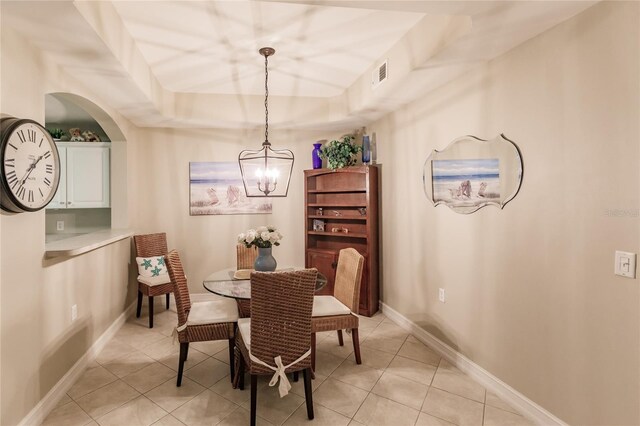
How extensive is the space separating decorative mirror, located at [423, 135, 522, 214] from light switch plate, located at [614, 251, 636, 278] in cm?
73

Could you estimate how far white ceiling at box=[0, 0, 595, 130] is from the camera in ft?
6.35

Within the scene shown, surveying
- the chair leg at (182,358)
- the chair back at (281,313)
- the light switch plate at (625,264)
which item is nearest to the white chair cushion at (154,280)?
the chair leg at (182,358)

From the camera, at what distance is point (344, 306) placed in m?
2.95

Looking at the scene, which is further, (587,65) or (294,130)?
(294,130)

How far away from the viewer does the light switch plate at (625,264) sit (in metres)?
1.67

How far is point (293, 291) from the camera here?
210 centimetres

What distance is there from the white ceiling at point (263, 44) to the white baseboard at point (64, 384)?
2297 millimetres

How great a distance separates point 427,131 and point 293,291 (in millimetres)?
2126

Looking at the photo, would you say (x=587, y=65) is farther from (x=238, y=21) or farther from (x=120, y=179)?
(x=120, y=179)

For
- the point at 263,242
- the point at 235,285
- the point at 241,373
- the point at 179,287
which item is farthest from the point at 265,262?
the point at 241,373

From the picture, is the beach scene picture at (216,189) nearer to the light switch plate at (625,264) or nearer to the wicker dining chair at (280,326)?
the wicker dining chair at (280,326)

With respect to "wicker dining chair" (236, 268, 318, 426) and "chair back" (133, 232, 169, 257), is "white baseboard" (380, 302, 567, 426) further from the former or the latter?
"chair back" (133, 232, 169, 257)

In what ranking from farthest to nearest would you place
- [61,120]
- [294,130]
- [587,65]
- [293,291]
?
[294,130]
[61,120]
[293,291]
[587,65]

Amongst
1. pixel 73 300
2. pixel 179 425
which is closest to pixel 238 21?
pixel 73 300
